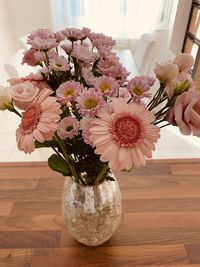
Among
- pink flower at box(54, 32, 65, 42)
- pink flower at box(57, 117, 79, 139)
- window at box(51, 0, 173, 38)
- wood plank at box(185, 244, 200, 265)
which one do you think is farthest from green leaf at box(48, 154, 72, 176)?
window at box(51, 0, 173, 38)

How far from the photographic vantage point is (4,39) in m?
2.96

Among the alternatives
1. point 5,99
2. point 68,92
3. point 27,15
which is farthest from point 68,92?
→ point 27,15

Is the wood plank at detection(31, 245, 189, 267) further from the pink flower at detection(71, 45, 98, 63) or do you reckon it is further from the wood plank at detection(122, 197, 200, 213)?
the pink flower at detection(71, 45, 98, 63)

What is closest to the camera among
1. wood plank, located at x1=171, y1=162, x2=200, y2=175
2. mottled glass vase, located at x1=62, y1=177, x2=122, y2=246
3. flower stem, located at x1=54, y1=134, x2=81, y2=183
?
flower stem, located at x1=54, y1=134, x2=81, y2=183

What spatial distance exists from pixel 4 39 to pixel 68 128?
2.96 m

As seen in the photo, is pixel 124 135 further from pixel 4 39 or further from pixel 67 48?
pixel 4 39

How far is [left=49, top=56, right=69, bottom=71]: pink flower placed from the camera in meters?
0.46

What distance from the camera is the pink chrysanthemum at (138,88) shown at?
423mm

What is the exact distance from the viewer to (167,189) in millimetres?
844

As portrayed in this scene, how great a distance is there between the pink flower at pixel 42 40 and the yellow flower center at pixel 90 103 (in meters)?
0.15

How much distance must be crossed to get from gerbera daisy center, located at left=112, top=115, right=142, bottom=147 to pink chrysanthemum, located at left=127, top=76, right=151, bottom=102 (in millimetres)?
64

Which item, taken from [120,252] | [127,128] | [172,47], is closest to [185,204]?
[120,252]

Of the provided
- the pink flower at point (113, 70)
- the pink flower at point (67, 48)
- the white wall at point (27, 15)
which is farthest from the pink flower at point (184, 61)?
the white wall at point (27, 15)

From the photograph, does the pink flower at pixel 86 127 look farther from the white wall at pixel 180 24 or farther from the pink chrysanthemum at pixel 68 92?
the white wall at pixel 180 24
